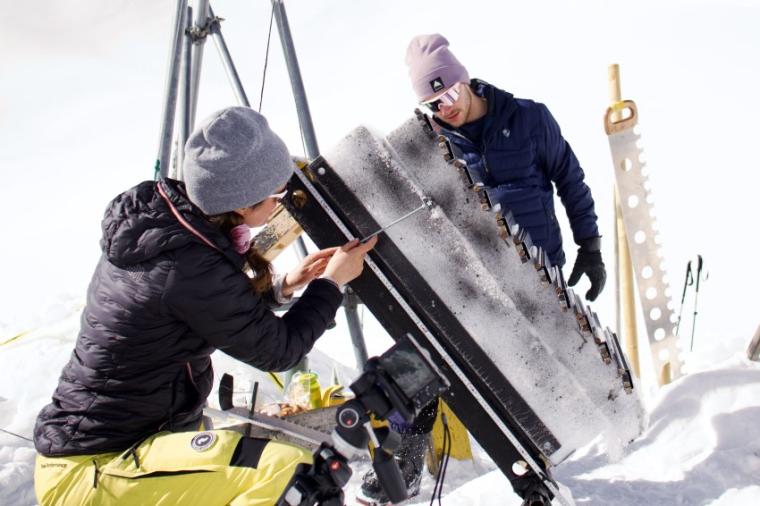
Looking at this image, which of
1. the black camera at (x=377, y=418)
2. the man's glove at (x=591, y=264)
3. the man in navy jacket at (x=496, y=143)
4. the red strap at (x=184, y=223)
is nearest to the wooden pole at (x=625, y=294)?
the man's glove at (x=591, y=264)

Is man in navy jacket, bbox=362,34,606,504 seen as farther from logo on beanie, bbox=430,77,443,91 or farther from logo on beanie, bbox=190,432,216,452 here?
logo on beanie, bbox=190,432,216,452

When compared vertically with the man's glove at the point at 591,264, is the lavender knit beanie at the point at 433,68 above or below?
above

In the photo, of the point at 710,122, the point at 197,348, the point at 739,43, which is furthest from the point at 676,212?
the point at 197,348

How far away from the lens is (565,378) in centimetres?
233

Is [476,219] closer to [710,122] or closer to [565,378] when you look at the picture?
[565,378]

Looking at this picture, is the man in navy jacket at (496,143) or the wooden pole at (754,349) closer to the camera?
the man in navy jacket at (496,143)

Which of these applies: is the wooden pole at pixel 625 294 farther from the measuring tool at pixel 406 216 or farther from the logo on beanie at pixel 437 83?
the measuring tool at pixel 406 216

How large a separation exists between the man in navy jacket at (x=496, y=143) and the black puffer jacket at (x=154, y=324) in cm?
101

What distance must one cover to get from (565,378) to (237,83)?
290 cm

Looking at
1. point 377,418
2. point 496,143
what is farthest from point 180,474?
point 496,143

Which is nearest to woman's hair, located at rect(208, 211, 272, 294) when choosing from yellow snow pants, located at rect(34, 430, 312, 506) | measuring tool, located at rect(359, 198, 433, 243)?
measuring tool, located at rect(359, 198, 433, 243)

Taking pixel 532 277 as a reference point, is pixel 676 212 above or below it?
below

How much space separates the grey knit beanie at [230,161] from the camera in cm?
183

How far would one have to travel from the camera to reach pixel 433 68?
2721mm
